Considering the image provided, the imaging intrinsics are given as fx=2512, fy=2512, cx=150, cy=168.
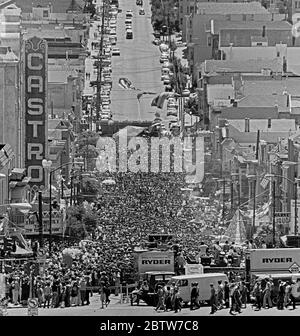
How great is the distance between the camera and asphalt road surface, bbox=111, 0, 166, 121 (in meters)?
42.3

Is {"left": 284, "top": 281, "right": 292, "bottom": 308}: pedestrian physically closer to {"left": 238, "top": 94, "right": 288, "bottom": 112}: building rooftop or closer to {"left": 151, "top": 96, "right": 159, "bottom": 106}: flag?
{"left": 238, "top": 94, "right": 288, "bottom": 112}: building rooftop

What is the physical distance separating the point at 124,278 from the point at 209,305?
8.70 feet

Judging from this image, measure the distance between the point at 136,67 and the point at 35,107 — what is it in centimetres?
1512

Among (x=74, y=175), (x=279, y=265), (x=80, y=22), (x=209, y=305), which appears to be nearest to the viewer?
(x=209, y=305)

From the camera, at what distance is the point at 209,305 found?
14.1 metres

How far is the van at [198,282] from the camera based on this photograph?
568 inches

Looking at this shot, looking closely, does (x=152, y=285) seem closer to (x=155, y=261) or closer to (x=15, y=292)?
(x=15, y=292)

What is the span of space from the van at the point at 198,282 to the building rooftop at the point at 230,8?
39991 mm

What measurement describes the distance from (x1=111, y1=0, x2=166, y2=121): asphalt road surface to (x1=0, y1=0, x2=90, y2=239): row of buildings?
702 millimetres

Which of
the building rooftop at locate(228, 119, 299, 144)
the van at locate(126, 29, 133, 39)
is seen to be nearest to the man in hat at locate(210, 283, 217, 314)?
the building rooftop at locate(228, 119, 299, 144)

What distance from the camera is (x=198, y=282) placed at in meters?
14.7

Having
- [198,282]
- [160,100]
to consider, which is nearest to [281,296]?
[198,282]
